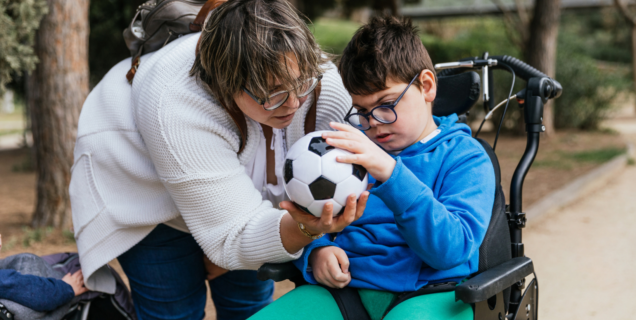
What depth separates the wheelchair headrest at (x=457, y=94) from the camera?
7.45ft

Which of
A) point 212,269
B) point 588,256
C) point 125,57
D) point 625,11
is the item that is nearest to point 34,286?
point 212,269

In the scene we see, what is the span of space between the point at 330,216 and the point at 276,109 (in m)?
0.42

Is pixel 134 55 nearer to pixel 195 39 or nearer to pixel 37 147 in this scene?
pixel 195 39

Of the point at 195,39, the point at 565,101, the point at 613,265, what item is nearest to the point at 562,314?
the point at 613,265

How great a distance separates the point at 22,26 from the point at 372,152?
3334mm

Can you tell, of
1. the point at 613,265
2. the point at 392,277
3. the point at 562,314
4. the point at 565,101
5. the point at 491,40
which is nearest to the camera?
the point at 392,277

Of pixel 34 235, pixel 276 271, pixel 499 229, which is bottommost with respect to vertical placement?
pixel 34 235

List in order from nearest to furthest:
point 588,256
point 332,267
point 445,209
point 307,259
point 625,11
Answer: point 445,209, point 332,267, point 307,259, point 588,256, point 625,11

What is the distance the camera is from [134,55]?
2.18 metres

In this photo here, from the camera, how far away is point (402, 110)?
1.78 metres

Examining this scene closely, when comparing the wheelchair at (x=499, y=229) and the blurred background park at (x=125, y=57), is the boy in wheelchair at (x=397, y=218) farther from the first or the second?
the blurred background park at (x=125, y=57)

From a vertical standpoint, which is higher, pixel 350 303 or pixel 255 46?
pixel 255 46

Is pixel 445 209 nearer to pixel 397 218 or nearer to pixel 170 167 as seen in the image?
pixel 397 218

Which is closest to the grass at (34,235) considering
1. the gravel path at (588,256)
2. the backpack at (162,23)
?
the backpack at (162,23)
